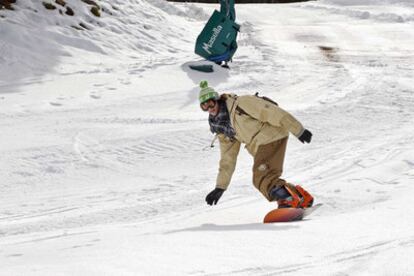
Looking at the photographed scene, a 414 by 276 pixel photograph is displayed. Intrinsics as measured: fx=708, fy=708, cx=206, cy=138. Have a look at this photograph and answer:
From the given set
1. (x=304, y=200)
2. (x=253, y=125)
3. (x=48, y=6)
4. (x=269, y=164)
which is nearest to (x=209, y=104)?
(x=253, y=125)

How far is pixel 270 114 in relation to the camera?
5578mm

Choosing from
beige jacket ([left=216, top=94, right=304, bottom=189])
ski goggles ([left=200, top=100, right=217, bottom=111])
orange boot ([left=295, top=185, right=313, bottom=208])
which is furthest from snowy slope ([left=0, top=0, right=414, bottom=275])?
ski goggles ([left=200, top=100, right=217, bottom=111])

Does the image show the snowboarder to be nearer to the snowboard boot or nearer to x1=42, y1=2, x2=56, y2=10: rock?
the snowboard boot

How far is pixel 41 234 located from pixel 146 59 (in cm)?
805

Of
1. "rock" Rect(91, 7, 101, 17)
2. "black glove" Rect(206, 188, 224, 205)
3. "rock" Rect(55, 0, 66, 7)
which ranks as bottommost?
"rock" Rect(91, 7, 101, 17)

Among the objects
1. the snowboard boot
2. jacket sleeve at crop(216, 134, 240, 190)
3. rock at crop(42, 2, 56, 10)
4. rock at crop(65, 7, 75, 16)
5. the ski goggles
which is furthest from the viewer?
rock at crop(65, 7, 75, 16)

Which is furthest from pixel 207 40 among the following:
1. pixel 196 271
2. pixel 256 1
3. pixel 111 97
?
pixel 256 1

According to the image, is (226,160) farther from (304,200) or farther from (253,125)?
(304,200)

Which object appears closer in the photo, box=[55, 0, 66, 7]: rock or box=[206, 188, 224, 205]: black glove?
box=[206, 188, 224, 205]: black glove

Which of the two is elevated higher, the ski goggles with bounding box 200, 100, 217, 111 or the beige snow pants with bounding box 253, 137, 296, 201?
the ski goggles with bounding box 200, 100, 217, 111

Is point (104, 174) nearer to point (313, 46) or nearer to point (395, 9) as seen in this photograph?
point (313, 46)

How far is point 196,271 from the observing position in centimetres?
347

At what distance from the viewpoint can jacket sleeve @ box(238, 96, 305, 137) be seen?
5539 mm

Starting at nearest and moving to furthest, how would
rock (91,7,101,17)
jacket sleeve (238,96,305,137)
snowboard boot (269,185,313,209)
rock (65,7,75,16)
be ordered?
jacket sleeve (238,96,305,137) < snowboard boot (269,185,313,209) < rock (65,7,75,16) < rock (91,7,101,17)
